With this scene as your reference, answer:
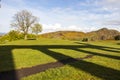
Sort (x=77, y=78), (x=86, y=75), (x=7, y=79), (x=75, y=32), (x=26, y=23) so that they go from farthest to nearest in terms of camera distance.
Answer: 1. (x=75, y=32)
2. (x=26, y=23)
3. (x=86, y=75)
4. (x=77, y=78)
5. (x=7, y=79)

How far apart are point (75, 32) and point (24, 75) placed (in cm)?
12717

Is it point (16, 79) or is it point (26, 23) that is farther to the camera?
point (26, 23)

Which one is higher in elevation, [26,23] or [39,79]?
[26,23]

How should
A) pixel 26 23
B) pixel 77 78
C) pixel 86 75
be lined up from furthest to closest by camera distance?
1. pixel 26 23
2. pixel 86 75
3. pixel 77 78

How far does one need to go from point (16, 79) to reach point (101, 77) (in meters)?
4.77

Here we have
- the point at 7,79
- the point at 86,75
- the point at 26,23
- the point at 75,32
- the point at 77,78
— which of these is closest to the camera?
the point at 7,79

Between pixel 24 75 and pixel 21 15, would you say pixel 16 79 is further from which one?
pixel 21 15

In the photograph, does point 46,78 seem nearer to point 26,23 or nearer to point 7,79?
point 7,79

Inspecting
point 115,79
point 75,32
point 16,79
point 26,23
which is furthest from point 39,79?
point 75,32

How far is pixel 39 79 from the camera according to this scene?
1168 centimetres

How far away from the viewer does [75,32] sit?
456 ft

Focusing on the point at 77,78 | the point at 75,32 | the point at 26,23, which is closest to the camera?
the point at 77,78

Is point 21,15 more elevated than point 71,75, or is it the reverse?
point 21,15

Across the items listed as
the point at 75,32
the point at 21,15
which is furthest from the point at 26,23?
the point at 75,32
